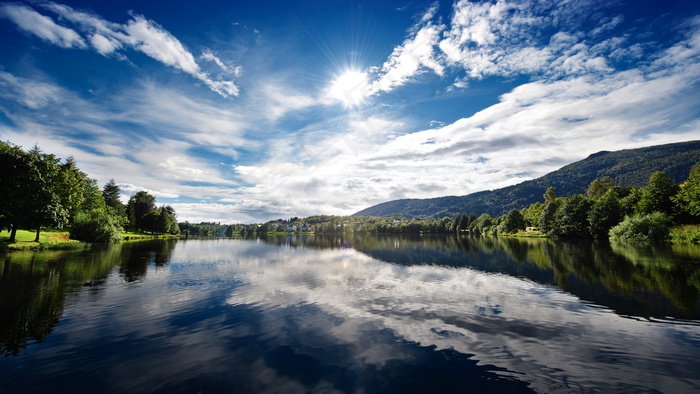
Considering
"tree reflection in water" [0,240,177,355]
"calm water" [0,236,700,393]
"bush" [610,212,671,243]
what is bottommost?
"calm water" [0,236,700,393]

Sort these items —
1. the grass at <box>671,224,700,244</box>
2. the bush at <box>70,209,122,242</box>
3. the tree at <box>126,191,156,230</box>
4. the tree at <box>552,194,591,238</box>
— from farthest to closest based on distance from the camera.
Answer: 1. the tree at <box>126,191,156,230</box>
2. the tree at <box>552,194,591,238</box>
3. the bush at <box>70,209,122,242</box>
4. the grass at <box>671,224,700,244</box>

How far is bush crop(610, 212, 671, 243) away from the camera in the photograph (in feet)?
206

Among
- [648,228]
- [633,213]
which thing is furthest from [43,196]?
[633,213]

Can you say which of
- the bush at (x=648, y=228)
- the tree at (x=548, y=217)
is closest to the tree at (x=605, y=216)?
the bush at (x=648, y=228)

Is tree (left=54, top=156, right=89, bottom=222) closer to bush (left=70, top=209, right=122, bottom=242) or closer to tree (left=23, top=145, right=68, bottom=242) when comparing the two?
tree (left=23, top=145, right=68, bottom=242)

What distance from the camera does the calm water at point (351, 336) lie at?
9086 millimetres

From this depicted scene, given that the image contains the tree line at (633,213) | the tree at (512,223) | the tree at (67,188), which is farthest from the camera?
the tree at (512,223)

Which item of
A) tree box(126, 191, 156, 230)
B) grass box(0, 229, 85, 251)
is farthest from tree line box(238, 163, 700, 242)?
tree box(126, 191, 156, 230)

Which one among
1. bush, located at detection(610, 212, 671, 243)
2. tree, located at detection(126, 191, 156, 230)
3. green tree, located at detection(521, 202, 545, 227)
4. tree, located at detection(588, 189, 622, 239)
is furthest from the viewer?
green tree, located at detection(521, 202, 545, 227)

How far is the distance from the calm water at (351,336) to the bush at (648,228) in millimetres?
55028

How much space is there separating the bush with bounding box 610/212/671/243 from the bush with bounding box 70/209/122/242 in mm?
126748

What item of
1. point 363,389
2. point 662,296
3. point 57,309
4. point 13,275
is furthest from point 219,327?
point 662,296

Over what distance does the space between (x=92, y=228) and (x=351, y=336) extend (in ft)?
269

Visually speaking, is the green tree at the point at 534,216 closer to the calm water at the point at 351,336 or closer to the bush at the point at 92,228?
the calm water at the point at 351,336
